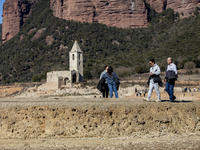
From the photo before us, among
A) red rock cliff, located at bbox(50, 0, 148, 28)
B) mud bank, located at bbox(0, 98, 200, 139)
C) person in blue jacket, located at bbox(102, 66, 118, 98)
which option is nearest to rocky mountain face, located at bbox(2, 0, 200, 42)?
red rock cliff, located at bbox(50, 0, 148, 28)

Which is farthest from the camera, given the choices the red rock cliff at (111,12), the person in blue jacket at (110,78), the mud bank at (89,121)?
the red rock cliff at (111,12)

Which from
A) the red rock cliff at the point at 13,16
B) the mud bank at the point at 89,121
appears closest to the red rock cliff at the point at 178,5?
the red rock cliff at the point at 13,16

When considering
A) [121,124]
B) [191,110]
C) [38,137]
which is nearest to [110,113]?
[121,124]

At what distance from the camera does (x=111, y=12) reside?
93.8 meters

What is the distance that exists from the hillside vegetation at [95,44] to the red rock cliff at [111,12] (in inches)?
132

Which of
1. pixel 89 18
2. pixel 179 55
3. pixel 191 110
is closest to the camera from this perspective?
pixel 191 110

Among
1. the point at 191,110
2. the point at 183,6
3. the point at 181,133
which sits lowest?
the point at 181,133

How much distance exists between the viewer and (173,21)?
8656 centimetres

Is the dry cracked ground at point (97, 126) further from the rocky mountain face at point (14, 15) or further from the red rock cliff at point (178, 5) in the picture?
the rocky mountain face at point (14, 15)

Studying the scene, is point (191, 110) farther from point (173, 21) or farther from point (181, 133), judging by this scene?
point (173, 21)

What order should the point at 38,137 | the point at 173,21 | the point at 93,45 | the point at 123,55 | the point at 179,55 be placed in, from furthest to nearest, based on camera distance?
the point at 173,21 → the point at 93,45 → the point at 123,55 → the point at 179,55 → the point at 38,137

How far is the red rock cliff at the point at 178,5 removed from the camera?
282 ft

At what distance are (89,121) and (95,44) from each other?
7587cm

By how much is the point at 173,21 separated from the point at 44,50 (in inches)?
1713
